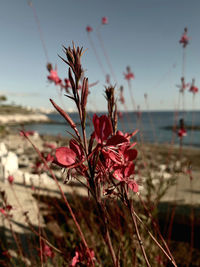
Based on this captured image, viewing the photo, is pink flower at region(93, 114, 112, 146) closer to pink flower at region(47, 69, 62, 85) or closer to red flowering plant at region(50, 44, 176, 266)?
red flowering plant at region(50, 44, 176, 266)

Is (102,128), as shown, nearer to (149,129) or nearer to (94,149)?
(94,149)

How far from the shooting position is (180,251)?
2.11 meters

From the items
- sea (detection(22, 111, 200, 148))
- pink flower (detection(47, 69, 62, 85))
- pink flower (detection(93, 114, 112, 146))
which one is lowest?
sea (detection(22, 111, 200, 148))

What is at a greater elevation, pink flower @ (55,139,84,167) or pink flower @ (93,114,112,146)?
pink flower @ (93,114,112,146)

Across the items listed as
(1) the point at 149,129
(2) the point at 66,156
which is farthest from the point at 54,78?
(1) the point at 149,129

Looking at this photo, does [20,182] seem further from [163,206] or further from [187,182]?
[187,182]

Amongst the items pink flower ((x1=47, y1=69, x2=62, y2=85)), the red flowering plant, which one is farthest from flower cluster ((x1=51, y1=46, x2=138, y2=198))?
pink flower ((x1=47, y1=69, x2=62, y2=85))

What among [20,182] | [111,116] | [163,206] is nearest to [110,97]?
[111,116]

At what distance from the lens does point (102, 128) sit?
1.65 ft

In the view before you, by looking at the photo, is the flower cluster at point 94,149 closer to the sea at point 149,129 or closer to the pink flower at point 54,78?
the sea at point 149,129

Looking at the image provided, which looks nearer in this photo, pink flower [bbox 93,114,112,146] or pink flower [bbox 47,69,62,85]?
pink flower [bbox 93,114,112,146]

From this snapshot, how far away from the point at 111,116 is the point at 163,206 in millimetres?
2870

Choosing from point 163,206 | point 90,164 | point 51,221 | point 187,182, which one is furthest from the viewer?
point 187,182

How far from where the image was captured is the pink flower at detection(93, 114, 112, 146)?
19.6 inches
